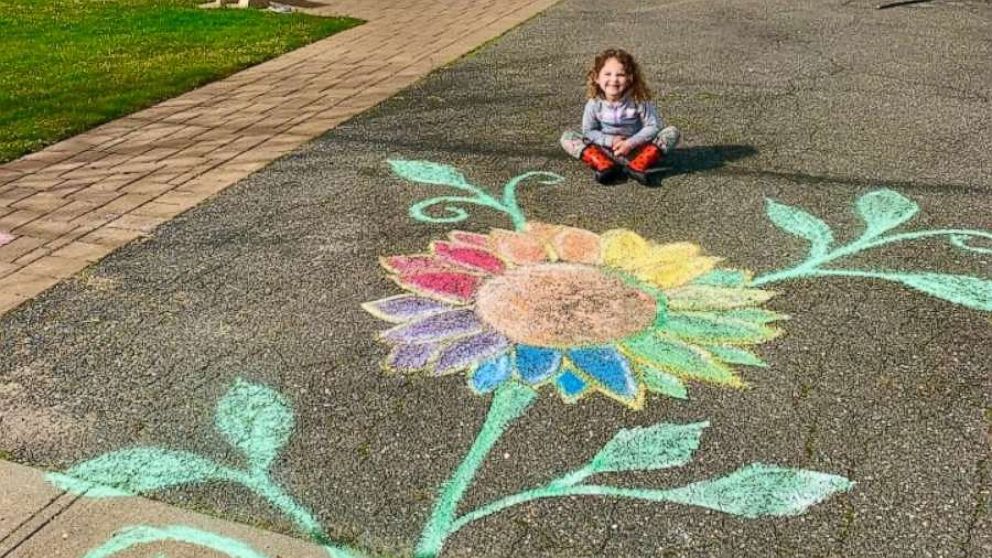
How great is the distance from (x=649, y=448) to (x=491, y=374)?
27.6 inches

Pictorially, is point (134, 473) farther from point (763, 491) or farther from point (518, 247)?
point (518, 247)

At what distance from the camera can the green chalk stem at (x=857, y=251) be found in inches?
164

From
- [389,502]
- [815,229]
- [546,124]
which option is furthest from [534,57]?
[389,502]

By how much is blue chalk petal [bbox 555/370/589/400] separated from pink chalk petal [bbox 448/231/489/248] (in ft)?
4.16

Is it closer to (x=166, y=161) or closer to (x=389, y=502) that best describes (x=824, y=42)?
(x=166, y=161)

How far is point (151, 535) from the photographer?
269 centimetres

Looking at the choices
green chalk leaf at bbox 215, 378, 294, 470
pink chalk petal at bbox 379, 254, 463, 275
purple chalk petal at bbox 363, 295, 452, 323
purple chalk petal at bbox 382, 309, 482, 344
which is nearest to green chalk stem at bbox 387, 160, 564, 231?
pink chalk petal at bbox 379, 254, 463, 275

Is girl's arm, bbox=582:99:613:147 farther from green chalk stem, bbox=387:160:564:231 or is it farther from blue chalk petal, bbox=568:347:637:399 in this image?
blue chalk petal, bbox=568:347:637:399

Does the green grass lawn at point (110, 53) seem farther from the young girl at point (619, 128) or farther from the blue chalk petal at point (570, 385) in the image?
the blue chalk petal at point (570, 385)

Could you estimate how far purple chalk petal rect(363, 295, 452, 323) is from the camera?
3914 millimetres

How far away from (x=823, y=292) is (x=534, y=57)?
210 inches

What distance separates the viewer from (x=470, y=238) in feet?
15.3

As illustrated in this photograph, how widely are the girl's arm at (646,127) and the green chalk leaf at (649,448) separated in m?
2.63

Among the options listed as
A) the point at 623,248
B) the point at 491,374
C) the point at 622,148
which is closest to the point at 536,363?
the point at 491,374
